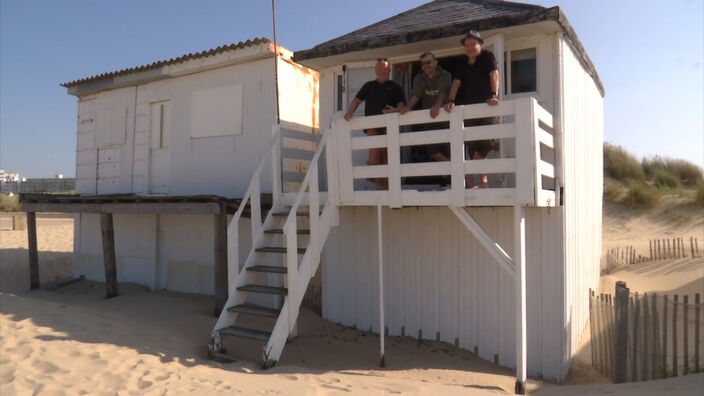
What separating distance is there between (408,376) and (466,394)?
47.1 inches

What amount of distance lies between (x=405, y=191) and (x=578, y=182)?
11.4ft

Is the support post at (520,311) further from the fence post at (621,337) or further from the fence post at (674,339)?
the fence post at (674,339)

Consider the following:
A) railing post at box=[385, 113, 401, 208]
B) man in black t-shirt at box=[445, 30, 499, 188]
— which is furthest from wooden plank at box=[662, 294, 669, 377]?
railing post at box=[385, 113, 401, 208]

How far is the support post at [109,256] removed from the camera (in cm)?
1041

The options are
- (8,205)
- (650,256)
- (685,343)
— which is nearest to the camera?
(685,343)

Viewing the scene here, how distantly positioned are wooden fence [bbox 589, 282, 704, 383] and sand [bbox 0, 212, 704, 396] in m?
0.35

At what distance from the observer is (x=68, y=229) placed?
2614 centimetres

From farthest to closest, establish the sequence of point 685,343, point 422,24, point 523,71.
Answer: point 422,24
point 523,71
point 685,343

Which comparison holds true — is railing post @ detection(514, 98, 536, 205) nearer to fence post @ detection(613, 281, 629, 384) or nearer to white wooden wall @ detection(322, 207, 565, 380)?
white wooden wall @ detection(322, 207, 565, 380)

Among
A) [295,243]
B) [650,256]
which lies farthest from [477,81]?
[650,256]

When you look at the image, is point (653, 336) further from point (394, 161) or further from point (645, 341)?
point (394, 161)

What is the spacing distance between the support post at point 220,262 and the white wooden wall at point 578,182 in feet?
18.2

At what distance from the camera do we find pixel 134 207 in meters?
9.91

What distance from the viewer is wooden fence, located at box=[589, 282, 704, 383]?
559 cm
